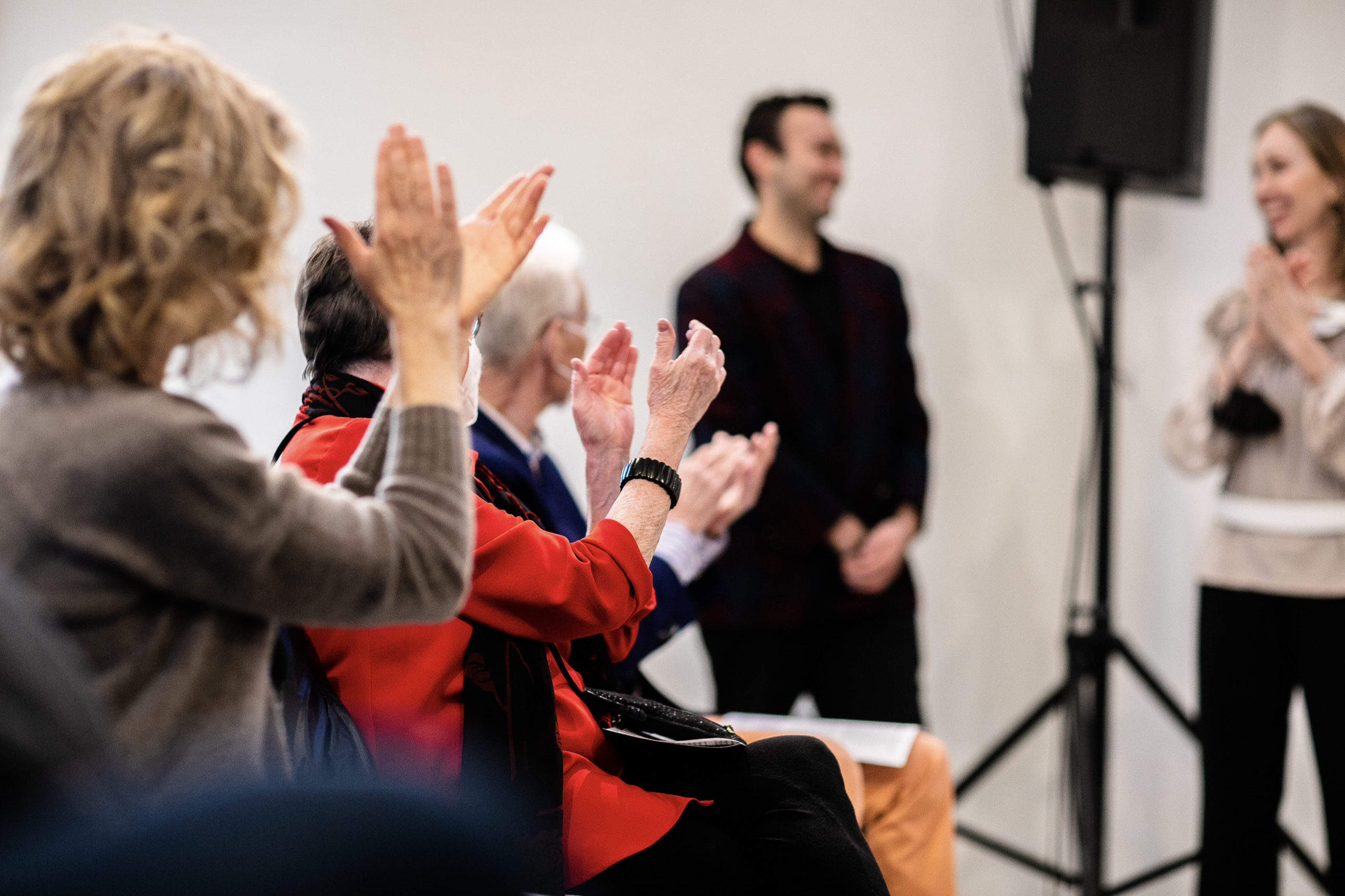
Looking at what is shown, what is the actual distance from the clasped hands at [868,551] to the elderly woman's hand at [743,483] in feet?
1.79

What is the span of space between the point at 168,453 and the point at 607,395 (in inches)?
29.2

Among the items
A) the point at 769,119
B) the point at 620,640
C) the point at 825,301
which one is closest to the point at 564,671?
the point at 620,640

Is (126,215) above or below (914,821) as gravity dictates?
above

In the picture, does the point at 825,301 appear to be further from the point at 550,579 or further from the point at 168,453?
the point at 168,453

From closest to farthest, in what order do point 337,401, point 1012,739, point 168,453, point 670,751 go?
point 168,453 → point 337,401 → point 670,751 → point 1012,739

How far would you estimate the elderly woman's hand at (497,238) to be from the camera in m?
0.99

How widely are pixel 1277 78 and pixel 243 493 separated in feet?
9.98

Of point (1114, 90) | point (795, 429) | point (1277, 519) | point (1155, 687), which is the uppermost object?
point (1114, 90)

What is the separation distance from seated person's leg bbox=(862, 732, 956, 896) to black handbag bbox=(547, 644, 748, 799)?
0.40m

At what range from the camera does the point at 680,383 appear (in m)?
1.27

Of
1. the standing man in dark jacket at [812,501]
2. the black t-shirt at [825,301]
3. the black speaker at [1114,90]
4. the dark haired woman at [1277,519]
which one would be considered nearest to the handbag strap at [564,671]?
the standing man in dark jacket at [812,501]

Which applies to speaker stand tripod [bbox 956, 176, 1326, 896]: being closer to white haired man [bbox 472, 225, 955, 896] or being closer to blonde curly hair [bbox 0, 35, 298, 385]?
white haired man [bbox 472, 225, 955, 896]

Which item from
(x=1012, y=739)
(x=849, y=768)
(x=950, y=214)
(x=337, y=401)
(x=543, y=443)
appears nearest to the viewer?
(x=337, y=401)

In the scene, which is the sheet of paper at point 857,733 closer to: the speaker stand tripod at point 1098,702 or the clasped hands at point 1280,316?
the speaker stand tripod at point 1098,702
